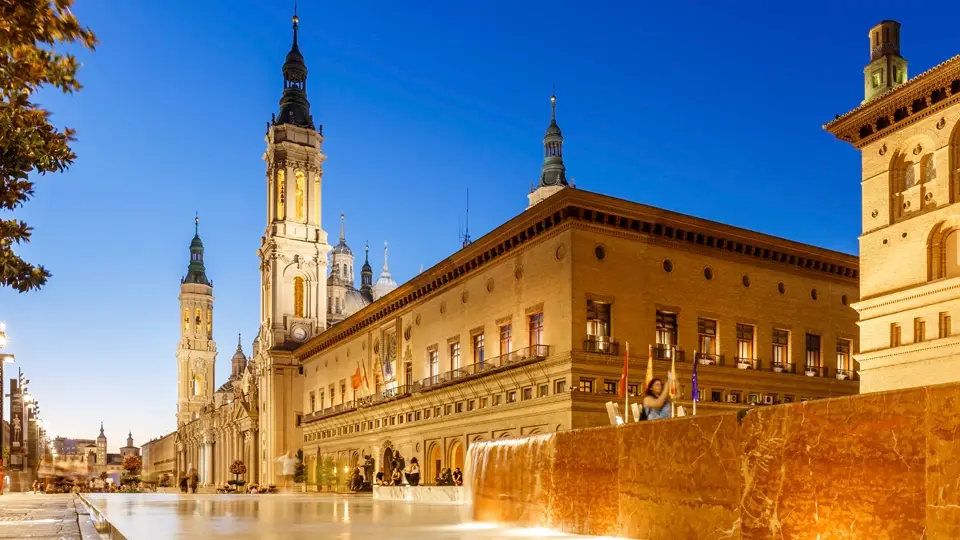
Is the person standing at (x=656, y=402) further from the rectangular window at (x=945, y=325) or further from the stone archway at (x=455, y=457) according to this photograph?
the stone archway at (x=455, y=457)

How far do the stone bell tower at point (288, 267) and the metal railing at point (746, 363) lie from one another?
49.6 metres

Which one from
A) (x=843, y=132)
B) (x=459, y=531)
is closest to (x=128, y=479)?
(x=843, y=132)

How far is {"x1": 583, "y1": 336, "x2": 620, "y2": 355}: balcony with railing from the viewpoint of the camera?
127 feet

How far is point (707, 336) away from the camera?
42.8 meters

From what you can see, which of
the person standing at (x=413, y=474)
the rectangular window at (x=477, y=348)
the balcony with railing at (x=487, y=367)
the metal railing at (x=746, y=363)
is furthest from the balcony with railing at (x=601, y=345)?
the person standing at (x=413, y=474)

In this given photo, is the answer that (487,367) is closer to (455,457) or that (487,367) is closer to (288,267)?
(455,457)

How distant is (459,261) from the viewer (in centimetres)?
4822

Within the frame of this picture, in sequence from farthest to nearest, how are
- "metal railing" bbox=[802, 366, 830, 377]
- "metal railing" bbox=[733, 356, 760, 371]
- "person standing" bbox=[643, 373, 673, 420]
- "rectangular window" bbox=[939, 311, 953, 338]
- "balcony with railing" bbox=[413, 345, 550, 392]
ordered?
1. "metal railing" bbox=[802, 366, 830, 377]
2. "metal railing" bbox=[733, 356, 760, 371]
3. "balcony with railing" bbox=[413, 345, 550, 392]
4. "rectangular window" bbox=[939, 311, 953, 338]
5. "person standing" bbox=[643, 373, 673, 420]

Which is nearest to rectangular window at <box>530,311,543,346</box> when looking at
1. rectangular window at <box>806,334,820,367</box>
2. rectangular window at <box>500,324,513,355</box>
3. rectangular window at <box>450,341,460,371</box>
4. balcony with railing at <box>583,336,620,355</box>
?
rectangular window at <box>500,324,513,355</box>

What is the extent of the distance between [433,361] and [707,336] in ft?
55.6

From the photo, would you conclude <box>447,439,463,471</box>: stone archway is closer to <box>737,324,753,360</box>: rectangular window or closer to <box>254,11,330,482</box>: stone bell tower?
<box>737,324,753,360</box>: rectangular window

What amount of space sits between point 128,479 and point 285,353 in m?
52.1

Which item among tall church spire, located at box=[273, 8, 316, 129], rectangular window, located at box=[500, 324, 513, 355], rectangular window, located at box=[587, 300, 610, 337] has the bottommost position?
rectangular window, located at box=[500, 324, 513, 355]

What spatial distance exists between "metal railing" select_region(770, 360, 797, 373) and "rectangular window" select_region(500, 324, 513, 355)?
1295cm
